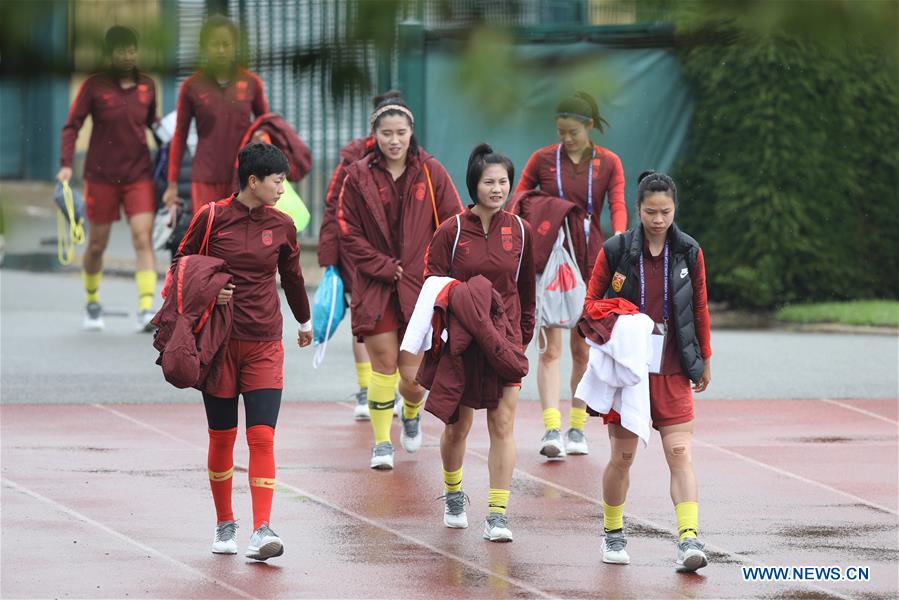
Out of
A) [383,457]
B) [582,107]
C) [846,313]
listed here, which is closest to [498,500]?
[383,457]

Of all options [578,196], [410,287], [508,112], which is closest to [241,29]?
[508,112]

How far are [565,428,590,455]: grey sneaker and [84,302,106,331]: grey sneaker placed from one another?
545 centimetres

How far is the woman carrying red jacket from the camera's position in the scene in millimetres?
6516

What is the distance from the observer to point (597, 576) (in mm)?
6387

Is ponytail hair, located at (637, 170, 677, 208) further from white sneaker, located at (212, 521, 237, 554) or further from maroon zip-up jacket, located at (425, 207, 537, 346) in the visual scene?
white sneaker, located at (212, 521, 237, 554)

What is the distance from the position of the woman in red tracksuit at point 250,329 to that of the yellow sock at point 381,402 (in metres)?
1.68

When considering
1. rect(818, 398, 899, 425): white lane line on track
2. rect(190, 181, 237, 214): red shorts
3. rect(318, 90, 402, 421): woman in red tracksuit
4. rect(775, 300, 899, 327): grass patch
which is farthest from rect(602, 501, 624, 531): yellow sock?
rect(775, 300, 899, 327): grass patch

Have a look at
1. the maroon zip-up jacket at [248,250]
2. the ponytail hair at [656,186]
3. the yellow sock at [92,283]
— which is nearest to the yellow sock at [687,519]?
the ponytail hair at [656,186]

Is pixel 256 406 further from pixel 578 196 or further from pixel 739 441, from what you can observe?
pixel 739 441

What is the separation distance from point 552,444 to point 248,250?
2.69 m

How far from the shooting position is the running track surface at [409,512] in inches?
247

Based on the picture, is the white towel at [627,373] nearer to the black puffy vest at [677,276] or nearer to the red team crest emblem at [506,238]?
the black puffy vest at [677,276]

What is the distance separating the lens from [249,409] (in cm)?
658

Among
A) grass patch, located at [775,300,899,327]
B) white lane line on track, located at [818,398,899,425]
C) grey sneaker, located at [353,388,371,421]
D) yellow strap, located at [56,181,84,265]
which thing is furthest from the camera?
grass patch, located at [775,300,899,327]
